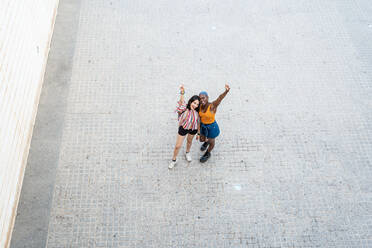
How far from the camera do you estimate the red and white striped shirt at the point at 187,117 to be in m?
5.34

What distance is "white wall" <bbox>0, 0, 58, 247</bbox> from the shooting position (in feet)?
16.7

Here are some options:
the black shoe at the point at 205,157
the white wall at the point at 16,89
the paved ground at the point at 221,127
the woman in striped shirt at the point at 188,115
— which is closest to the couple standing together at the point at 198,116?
the woman in striped shirt at the point at 188,115

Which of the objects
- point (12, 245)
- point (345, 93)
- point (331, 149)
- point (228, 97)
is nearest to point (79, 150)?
point (12, 245)

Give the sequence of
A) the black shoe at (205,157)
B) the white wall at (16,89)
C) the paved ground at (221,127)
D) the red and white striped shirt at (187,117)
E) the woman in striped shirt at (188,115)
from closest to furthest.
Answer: the white wall at (16,89) → the woman in striped shirt at (188,115) → the red and white striped shirt at (187,117) → the paved ground at (221,127) → the black shoe at (205,157)

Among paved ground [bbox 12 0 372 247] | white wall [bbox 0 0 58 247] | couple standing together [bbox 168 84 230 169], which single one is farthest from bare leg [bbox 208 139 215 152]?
white wall [bbox 0 0 58 247]

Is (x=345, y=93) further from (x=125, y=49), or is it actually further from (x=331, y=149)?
(x=125, y=49)

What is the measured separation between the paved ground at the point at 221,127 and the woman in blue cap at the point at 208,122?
0.87 feet

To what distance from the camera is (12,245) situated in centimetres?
529

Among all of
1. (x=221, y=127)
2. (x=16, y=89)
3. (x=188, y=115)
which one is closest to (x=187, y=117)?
(x=188, y=115)

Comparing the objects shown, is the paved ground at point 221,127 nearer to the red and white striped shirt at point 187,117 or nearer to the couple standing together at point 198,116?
the couple standing together at point 198,116

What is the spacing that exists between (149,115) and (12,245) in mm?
3243

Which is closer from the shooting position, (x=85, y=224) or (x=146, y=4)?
(x=85, y=224)

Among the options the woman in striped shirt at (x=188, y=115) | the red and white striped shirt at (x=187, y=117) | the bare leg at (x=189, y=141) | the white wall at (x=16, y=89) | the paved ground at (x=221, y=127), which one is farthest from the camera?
the bare leg at (x=189, y=141)

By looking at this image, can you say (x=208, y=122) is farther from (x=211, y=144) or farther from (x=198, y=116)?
(x=211, y=144)
